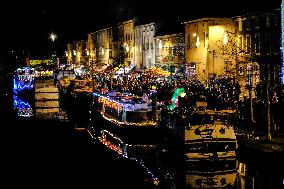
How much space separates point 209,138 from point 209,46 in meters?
30.8

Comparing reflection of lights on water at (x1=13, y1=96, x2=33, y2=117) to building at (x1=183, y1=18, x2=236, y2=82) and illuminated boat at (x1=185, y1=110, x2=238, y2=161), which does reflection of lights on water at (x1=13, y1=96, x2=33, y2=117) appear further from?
building at (x1=183, y1=18, x2=236, y2=82)

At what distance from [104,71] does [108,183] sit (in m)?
49.2

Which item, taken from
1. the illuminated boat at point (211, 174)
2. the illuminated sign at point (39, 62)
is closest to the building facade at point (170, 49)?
the illuminated sign at point (39, 62)

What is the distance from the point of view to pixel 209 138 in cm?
1800

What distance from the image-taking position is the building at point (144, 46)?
2603 inches

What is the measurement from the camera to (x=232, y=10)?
156 ft

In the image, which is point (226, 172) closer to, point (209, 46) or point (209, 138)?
point (209, 138)

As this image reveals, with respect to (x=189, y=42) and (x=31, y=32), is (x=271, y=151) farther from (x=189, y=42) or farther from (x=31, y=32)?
(x=189, y=42)

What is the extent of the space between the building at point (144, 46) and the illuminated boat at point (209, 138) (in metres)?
47.4

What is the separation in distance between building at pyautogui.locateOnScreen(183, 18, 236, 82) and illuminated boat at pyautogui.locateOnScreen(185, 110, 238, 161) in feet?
89.8

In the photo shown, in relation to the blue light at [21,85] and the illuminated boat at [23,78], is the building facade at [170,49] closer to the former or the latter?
the illuminated boat at [23,78]

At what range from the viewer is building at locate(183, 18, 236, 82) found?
4657 cm

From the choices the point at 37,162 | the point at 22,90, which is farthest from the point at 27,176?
the point at 22,90

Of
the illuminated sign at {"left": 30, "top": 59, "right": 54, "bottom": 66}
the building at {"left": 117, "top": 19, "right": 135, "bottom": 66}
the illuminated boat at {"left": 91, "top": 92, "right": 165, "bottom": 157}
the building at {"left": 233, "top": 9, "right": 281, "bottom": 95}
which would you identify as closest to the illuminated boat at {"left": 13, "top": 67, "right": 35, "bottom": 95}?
the illuminated sign at {"left": 30, "top": 59, "right": 54, "bottom": 66}
